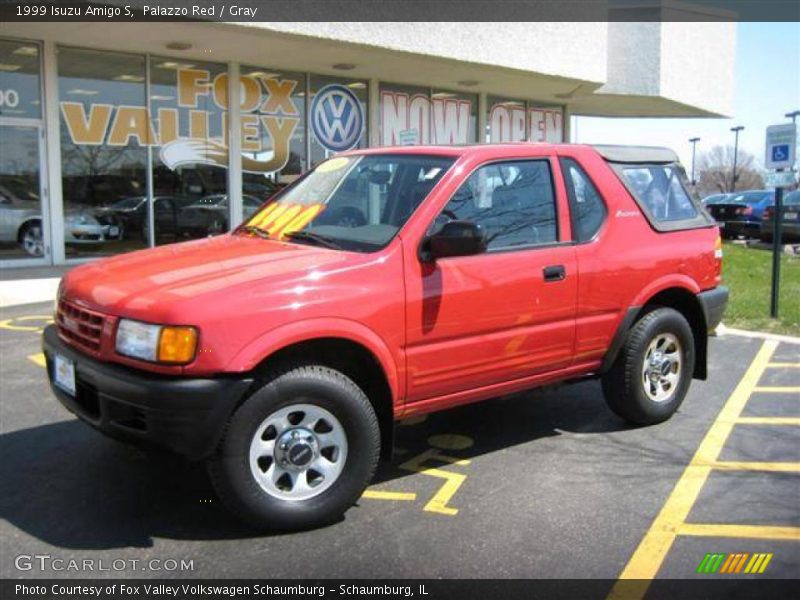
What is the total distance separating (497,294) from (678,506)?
56.1 inches

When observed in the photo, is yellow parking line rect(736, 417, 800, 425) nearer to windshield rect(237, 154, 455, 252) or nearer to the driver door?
the driver door

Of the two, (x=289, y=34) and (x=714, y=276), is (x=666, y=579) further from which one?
(x=289, y=34)

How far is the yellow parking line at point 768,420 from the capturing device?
534 cm

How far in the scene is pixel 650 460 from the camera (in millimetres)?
4570

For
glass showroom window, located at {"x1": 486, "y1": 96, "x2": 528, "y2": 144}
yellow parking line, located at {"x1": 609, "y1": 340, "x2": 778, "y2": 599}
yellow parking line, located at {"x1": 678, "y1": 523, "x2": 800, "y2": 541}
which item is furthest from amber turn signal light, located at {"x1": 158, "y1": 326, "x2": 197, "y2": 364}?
glass showroom window, located at {"x1": 486, "y1": 96, "x2": 528, "y2": 144}

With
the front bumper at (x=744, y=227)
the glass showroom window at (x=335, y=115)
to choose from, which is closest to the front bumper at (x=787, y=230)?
the front bumper at (x=744, y=227)

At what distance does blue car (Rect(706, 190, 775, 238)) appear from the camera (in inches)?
904

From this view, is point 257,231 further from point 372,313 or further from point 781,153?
point 781,153

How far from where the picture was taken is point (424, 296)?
12.6 ft

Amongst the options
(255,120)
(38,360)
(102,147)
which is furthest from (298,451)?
(255,120)

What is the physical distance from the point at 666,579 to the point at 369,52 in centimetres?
1147

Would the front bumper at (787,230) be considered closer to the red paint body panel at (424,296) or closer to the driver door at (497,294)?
the red paint body panel at (424,296)

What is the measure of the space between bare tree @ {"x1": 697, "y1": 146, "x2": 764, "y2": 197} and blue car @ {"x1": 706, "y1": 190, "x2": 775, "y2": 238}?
165 ft

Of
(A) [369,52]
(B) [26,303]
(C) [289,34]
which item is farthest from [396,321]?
(A) [369,52]
